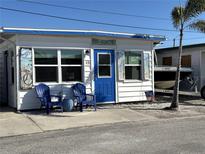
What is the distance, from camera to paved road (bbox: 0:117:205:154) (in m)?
6.18

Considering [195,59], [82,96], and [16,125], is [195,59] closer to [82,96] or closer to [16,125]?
[82,96]

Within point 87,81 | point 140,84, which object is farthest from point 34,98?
point 140,84

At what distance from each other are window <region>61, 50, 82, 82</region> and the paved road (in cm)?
354

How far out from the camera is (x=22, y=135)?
7.61m

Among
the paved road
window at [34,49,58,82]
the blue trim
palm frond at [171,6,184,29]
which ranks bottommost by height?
the paved road

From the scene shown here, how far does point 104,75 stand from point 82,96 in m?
1.63

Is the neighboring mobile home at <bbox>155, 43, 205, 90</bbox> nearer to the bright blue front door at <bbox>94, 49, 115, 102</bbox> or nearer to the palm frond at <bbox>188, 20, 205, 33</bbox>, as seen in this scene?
the palm frond at <bbox>188, 20, 205, 33</bbox>

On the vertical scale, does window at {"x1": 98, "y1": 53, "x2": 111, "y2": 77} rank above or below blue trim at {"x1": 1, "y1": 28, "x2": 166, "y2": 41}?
below

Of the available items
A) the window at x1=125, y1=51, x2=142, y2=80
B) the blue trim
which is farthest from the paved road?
the window at x1=125, y1=51, x2=142, y2=80

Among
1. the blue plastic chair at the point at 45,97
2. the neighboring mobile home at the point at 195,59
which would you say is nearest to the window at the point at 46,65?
the blue plastic chair at the point at 45,97

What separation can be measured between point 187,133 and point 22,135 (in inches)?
162

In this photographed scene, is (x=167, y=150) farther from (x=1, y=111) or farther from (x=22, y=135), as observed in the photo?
(x=1, y=111)

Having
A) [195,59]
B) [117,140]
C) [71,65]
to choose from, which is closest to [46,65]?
[71,65]

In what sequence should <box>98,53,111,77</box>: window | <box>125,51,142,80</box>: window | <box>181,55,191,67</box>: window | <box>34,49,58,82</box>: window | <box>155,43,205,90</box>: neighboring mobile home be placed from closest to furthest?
<box>34,49,58,82</box>: window
<box>98,53,111,77</box>: window
<box>125,51,142,80</box>: window
<box>155,43,205,90</box>: neighboring mobile home
<box>181,55,191,67</box>: window
